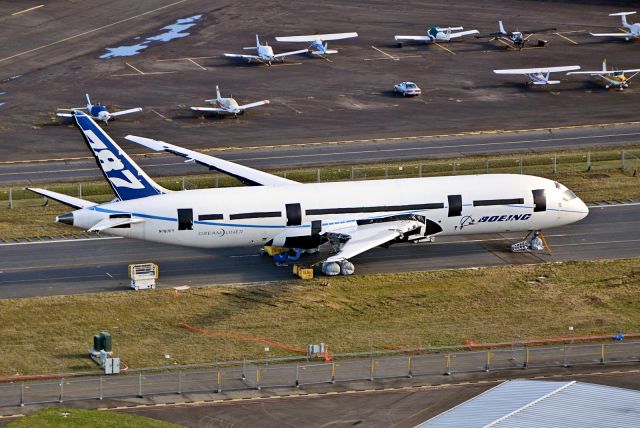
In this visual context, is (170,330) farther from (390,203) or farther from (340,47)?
(340,47)

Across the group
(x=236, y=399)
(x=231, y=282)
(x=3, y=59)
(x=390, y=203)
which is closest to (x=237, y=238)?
(x=231, y=282)

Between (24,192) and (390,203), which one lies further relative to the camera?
(24,192)

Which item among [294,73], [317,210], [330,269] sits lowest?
[330,269]

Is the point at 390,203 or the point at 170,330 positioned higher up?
the point at 390,203

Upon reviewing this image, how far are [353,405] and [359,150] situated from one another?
56.5 metres

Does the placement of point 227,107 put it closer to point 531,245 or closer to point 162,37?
point 162,37

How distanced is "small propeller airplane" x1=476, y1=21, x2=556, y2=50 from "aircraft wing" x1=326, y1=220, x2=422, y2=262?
70489 mm

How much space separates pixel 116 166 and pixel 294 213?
1228 centimetres

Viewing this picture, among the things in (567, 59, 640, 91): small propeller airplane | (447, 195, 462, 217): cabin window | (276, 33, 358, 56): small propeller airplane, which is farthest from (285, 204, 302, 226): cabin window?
(276, 33, 358, 56): small propeller airplane

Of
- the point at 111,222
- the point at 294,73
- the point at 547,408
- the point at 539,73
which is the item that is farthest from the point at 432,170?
the point at 547,408

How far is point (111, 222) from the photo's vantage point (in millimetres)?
92062

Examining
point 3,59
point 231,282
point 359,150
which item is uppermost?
point 3,59

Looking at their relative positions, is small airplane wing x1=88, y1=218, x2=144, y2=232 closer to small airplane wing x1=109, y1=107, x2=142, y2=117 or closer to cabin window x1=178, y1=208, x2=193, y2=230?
cabin window x1=178, y1=208, x2=193, y2=230

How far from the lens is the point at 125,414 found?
7350 centimetres
